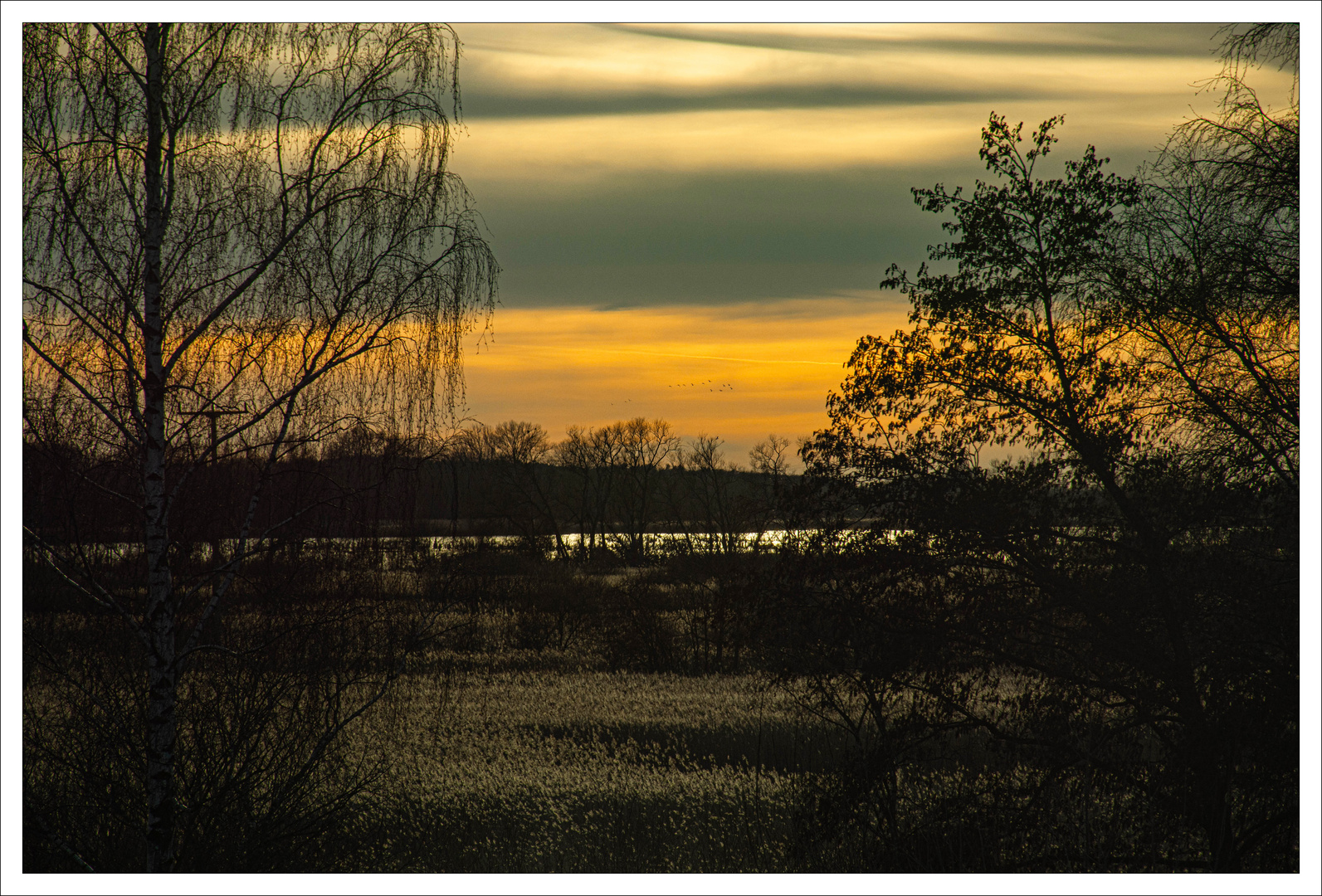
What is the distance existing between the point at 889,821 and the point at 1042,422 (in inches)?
Result: 154

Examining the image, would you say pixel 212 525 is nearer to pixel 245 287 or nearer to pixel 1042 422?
pixel 245 287

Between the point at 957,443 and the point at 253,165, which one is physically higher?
the point at 253,165

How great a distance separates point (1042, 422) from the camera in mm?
7629

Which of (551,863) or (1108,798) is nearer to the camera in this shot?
(551,863)

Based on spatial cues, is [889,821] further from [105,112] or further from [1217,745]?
[105,112]

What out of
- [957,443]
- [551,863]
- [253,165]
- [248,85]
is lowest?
[551,863]

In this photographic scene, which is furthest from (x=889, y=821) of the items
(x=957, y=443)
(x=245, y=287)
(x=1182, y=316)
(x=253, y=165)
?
(x=253, y=165)

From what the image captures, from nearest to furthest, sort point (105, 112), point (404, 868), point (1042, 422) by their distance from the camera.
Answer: point (105, 112) < point (1042, 422) < point (404, 868)

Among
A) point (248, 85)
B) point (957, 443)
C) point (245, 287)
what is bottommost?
point (957, 443)

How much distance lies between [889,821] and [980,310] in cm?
475

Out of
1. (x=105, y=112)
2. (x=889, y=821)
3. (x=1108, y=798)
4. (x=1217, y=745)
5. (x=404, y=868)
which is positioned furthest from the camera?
(x=1108, y=798)

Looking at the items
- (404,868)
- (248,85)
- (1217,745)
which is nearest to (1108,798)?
(1217,745)

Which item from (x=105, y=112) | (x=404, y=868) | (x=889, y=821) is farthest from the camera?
(x=404, y=868)

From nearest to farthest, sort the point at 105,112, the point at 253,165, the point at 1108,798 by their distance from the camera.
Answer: the point at 105,112 < the point at 253,165 < the point at 1108,798
